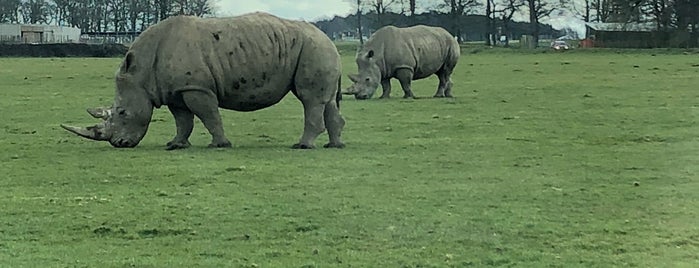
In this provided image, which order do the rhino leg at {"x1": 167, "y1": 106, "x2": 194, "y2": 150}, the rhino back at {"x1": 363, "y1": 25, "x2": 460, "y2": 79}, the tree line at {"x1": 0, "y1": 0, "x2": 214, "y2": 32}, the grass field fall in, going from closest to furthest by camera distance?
the grass field
the rhino leg at {"x1": 167, "y1": 106, "x2": 194, "y2": 150}
the rhino back at {"x1": 363, "y1": 25, "x2": 460, "y2": 79}
the tree line at {"x1": 0, "y1": 0, "x2": 214, "y2": 32}

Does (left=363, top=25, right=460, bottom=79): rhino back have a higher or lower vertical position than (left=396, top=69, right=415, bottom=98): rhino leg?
higher

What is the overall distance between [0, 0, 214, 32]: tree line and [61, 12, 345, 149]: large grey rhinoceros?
234 feet

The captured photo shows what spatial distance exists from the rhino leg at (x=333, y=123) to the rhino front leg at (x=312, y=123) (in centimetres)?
24

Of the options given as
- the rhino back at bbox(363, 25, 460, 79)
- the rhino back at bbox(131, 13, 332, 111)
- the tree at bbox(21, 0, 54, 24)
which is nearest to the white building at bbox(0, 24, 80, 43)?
the tree at bbox(21, 0, 54, 24)

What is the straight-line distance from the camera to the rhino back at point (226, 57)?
15805 mm

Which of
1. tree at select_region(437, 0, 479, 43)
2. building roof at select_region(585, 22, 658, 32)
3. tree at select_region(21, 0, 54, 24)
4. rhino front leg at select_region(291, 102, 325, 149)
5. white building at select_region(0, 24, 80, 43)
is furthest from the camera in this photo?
tree at select_region(21, 0, 54, 24)

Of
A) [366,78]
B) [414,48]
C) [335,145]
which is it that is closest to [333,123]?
[335,145]

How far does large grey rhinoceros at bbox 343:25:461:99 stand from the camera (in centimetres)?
2864

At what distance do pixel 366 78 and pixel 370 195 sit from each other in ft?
55.3

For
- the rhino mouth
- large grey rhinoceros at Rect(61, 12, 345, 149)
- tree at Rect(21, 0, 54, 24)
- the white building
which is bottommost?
the rhino mouth

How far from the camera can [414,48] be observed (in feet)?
96.8

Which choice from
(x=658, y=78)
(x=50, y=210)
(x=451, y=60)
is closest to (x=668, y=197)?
A: (x=50, y=210)

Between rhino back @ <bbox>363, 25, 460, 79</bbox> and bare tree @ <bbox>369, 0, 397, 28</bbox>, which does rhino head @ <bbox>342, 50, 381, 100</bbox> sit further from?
bare tree @ <bbox>369, 0, 397, 28</bbox>

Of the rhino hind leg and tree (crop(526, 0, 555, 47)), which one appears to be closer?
the rhino hind leg
